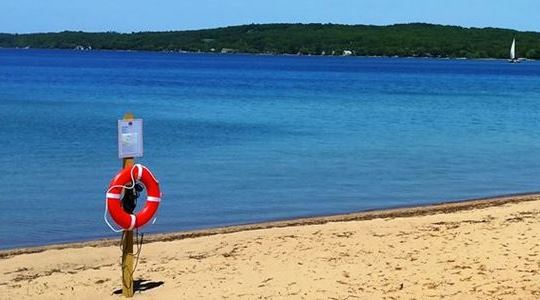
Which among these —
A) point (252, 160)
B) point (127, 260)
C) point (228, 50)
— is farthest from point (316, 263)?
point (228, 50)

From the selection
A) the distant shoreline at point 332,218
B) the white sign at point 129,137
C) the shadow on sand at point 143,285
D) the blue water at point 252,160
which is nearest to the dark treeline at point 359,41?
the blue water at point 252,160

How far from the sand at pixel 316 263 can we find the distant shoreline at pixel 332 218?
0.28 feet

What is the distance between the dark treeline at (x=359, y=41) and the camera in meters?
174

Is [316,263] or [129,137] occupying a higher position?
→ [129,137]

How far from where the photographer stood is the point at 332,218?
39.4ft

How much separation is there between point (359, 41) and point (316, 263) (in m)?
179

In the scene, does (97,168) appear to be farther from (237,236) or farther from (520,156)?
(520,156)

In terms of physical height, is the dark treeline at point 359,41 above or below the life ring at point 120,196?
above

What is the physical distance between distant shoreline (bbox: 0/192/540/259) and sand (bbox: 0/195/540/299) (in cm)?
8

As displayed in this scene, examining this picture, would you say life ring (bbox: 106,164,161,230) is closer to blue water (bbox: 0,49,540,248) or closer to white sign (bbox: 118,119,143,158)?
white sign (bbox: 118,119,143,158)

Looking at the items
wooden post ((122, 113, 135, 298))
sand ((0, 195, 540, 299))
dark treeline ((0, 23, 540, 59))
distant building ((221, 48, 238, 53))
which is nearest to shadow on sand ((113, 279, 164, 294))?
sand ((0, 195, 540, 299))

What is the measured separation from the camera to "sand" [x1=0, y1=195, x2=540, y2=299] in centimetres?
713

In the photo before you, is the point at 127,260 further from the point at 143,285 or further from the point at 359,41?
the point at 359,41

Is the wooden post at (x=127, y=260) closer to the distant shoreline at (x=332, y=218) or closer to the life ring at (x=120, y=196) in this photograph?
the life ring at (x=120, y=196)
